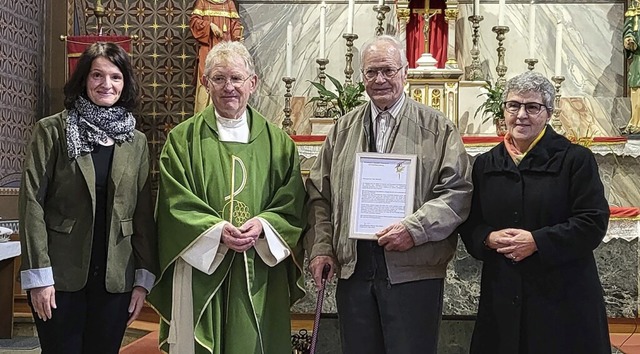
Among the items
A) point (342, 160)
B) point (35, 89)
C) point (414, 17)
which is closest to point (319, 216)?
point (342, 160)

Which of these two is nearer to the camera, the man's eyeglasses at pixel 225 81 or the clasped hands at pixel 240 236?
the clasped hands at pixel 240 236

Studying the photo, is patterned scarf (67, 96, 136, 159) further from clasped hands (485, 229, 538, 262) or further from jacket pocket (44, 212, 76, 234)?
clasped hands (485, 229, 538, 262)

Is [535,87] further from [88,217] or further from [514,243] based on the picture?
[88,217]

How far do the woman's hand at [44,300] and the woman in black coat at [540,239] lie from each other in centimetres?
144

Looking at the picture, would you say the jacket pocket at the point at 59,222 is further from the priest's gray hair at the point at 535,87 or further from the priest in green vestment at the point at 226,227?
the priest's gray hair at the point at 535,87

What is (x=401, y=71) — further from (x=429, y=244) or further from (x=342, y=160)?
(x=429, y=244)

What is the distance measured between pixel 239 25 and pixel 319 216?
332cm

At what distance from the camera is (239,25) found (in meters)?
5.71

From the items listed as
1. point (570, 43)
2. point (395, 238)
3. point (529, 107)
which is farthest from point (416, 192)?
point (570, 43)

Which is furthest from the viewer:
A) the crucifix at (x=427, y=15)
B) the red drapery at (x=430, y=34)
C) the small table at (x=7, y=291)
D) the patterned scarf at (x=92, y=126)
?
the red drapery at (x=430, y=34)

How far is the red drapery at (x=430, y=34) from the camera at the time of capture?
5.48 m

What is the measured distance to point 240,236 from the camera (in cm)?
254

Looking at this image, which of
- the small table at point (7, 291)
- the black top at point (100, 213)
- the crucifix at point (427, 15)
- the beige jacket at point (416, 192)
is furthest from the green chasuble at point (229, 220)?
the crucifix at point (427, 15)

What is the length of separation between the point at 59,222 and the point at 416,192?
3.99 ft
